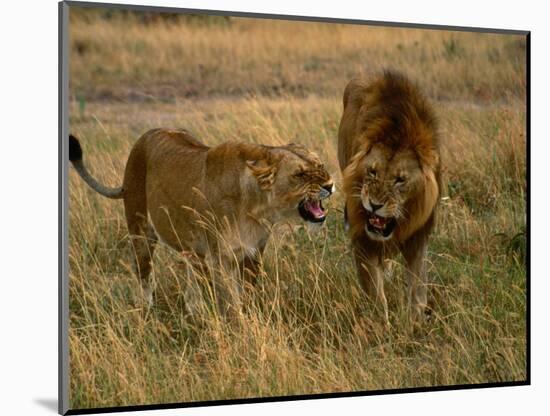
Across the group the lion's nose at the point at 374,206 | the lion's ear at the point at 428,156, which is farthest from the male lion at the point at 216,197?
the lion's ear at the point at 428,156

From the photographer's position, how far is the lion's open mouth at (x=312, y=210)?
5821mm

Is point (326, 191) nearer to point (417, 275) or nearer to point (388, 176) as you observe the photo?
point (388, 176)

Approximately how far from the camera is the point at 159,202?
236 inches

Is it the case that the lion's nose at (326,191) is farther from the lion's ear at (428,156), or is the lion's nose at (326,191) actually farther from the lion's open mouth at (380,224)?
the lion's ear at (428,156)

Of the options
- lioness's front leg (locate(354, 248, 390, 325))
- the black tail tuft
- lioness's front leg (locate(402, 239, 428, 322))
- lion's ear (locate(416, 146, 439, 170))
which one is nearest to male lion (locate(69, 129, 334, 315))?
the black tail tuft

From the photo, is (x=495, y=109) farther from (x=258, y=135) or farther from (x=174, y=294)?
(x=174, y=294)

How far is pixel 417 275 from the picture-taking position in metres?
6.29

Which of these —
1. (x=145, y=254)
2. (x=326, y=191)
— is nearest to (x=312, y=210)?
(x=326, y=191)

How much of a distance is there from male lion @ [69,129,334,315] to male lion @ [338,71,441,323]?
0.86ft

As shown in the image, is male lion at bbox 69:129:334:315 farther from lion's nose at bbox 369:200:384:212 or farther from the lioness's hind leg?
lion's nose at bbox 369:200:384:212

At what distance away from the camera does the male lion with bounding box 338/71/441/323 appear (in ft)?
19.9

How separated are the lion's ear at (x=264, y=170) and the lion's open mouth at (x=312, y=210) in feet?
0.58

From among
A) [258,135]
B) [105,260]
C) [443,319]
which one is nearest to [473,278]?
[443,319]

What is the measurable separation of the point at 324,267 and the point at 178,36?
4.21 ft
